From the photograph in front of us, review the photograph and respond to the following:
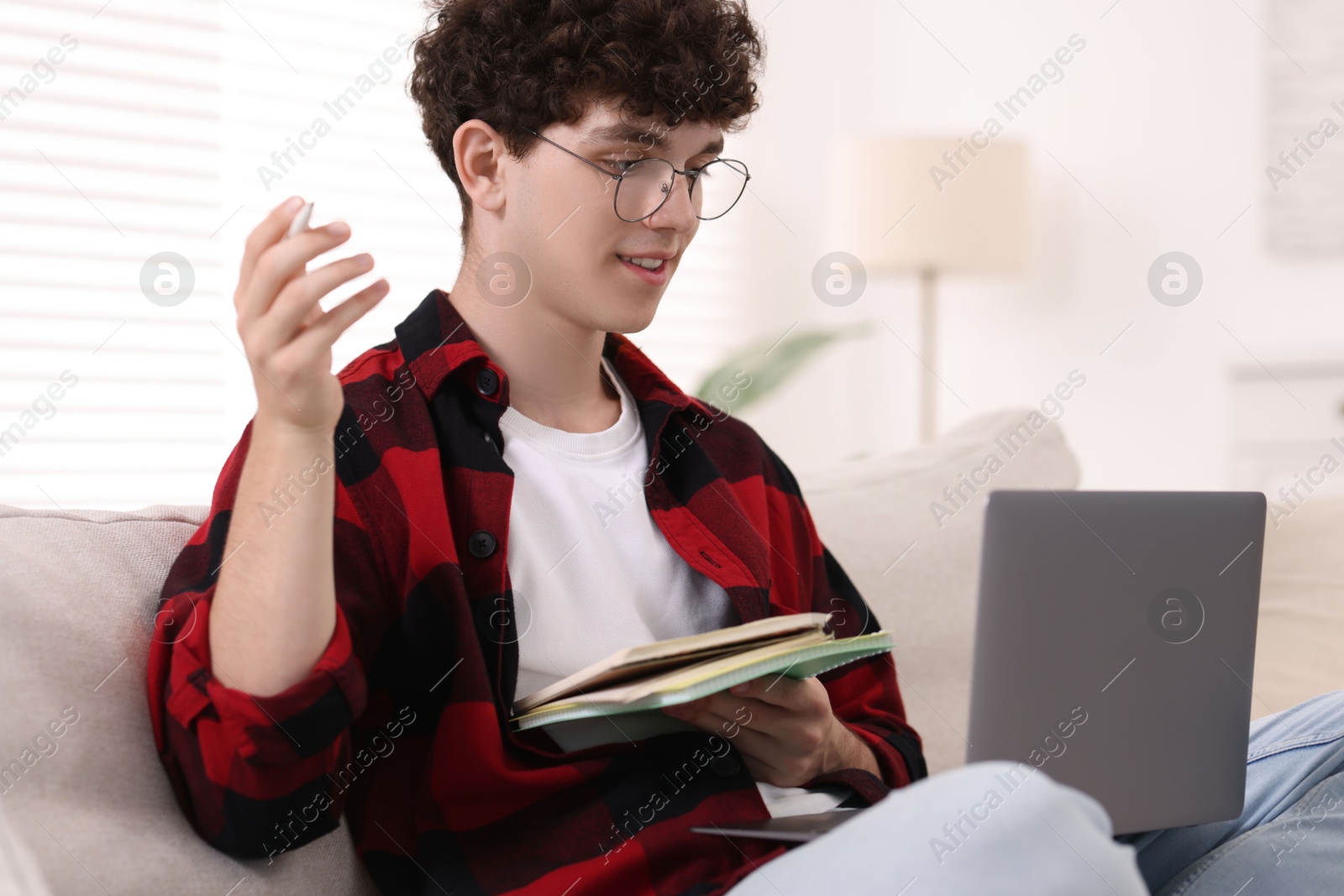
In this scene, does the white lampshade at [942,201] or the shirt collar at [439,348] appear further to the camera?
the white lampshade at [942,201]

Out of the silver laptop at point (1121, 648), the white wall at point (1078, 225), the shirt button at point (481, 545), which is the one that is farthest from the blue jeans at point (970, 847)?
the white wall at point (1078, 225)

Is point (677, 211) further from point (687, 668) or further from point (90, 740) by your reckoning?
point (90, 740)

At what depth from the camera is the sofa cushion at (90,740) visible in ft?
2.65

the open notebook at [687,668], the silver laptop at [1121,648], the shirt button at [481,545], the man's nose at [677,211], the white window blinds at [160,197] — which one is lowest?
the white window blinds at [160,197]

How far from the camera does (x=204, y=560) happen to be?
92 centimetres

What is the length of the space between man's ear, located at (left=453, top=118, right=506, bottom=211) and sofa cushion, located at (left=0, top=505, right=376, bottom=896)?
48 cm

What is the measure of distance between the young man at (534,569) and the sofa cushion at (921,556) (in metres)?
0.20

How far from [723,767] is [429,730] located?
0.26 meters

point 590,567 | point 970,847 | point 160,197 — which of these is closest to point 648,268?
point 590,567

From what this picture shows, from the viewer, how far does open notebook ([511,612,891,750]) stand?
78 cm

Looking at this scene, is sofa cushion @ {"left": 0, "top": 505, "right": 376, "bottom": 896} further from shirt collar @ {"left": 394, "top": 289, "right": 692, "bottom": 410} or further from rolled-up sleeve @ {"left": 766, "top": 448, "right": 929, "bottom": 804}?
rolled-up sleeve @ {"left": 766, "top": 448, "right": 929, "bottom": 804}

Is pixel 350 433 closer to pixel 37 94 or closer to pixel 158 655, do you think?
pixel 158 655

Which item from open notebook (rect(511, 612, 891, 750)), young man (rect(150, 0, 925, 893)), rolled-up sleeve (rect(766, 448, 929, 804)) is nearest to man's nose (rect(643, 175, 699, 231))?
young man (rect(150, 0, 925, 893))

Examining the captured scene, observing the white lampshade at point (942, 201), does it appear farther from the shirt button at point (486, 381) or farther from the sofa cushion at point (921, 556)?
the shirt button at point (486, 381)
